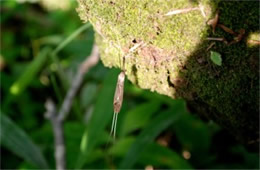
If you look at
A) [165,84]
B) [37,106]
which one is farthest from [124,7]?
[37,106]

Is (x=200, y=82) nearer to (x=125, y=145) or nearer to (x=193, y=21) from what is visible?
(x=193, y=21)

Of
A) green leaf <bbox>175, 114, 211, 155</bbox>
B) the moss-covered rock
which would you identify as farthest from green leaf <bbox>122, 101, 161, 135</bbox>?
the moss-covered rock

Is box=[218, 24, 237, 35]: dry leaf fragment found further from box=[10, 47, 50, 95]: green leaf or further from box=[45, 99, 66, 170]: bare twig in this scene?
box=[10, 47, 50, 95]: green leaf

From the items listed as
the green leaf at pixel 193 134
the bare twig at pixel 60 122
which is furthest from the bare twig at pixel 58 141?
the green leaf at pixel 193 134

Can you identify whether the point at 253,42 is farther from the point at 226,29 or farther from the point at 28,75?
the point at 28,75

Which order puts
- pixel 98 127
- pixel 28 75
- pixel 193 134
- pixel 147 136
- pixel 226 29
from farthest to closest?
1. pixel 28 75
2. pixel 193 134
3. pixel 98 127
4. pixel 147 136
5. pixel 226 29

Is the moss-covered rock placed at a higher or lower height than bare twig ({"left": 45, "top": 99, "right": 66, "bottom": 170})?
higher

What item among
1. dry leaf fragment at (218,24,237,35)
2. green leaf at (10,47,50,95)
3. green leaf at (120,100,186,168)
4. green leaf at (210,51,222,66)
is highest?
dry leaf fragment at (218,24,237,35)

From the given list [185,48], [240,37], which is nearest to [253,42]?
[240,37]
